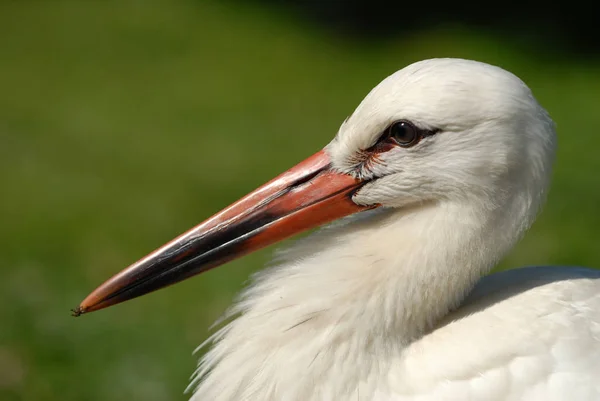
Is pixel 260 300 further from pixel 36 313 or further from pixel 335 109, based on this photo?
pixel 335 109

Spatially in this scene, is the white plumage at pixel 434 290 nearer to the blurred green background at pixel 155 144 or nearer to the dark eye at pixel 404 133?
Answer: the dark eye at pixel 404 133

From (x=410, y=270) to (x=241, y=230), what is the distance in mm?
531

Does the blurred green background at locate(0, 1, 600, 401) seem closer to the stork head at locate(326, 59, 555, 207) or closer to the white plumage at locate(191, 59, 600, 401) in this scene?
the white plumage at locate(191, 59, 600, 401)

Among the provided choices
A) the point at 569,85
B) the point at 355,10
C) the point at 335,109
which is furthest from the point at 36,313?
the point at 355,10

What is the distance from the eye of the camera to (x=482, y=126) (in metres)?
2.27

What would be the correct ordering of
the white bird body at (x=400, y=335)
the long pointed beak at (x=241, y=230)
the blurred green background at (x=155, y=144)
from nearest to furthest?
the white bird body at (x=400, y=335) → the long pointed beak at (x=241, y=230) → the blurred green background at (x=155, y=144)

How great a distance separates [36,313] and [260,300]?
2.41 meters

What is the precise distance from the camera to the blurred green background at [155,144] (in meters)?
4.37

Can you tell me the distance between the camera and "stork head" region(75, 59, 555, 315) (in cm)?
226

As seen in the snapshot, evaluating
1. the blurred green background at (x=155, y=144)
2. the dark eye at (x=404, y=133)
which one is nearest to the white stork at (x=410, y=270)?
the dark eye at (x=404, y=133)

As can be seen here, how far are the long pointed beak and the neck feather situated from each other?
143 millimetres

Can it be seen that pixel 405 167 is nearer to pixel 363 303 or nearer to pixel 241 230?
pixel 363 303

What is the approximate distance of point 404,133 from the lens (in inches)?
92.6

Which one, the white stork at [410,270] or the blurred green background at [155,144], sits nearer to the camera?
the white stork at [410,270]
